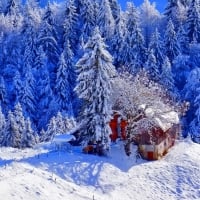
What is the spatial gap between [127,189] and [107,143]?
618cm

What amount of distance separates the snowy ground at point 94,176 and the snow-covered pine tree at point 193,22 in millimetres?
57117

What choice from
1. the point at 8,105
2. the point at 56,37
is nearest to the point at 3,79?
the point at 8,105

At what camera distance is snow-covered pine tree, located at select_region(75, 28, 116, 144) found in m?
42.1

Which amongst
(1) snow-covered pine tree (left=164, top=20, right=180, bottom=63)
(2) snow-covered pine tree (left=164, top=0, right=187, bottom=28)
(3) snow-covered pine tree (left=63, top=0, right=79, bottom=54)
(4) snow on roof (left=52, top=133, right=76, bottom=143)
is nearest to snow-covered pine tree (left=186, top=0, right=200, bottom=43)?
(2) snow-covered pine tree (left=164, top=0, right=187, bottom=28)

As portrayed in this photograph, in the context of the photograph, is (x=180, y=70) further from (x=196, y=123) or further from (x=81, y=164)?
(x=81, y=164)

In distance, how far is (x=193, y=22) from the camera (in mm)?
98125

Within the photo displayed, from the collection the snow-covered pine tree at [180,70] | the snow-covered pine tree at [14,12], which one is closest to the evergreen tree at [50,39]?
the snow-covered pine tree at [14,12]

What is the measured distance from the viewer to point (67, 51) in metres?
98.4

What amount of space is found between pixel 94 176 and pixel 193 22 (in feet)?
218

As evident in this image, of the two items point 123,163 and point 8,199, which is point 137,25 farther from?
point 8,199

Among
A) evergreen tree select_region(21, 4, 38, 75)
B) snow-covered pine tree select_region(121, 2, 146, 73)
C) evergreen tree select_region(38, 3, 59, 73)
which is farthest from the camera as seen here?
evergreen tree select_region(21, 4, 38, 75)

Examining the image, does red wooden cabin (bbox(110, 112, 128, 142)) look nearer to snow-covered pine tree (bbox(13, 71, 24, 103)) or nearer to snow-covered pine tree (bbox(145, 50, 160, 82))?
snow-covered pine tree (bbox(145, 50, 160, 82))

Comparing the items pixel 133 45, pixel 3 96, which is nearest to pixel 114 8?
pixel 133 45

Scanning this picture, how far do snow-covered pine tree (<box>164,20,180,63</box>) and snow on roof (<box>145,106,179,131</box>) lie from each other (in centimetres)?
4945
